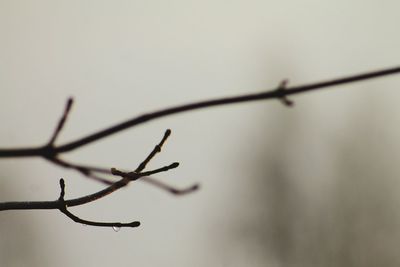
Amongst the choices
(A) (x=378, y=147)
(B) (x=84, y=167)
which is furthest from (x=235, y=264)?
(B) (x=84, y=167)

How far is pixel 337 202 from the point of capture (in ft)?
4.62

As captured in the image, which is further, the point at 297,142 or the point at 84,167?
the point at 297,142

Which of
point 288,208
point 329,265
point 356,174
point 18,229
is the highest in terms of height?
point 356,174

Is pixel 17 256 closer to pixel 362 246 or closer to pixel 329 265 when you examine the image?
pixel 329 265

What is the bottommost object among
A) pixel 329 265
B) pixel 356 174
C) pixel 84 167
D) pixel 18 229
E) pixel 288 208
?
pixel 84 167

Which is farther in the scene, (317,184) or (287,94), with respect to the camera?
(317,184)

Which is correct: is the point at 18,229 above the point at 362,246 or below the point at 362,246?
below

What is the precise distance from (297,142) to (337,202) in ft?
0.79

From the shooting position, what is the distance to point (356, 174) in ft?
4.64

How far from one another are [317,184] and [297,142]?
0.16 meters

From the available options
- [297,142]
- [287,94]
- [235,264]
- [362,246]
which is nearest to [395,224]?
[362,246]

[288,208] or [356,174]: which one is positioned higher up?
[356,174]

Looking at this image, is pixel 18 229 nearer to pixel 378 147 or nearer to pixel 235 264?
pixel 235 264

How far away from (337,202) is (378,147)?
23cm
